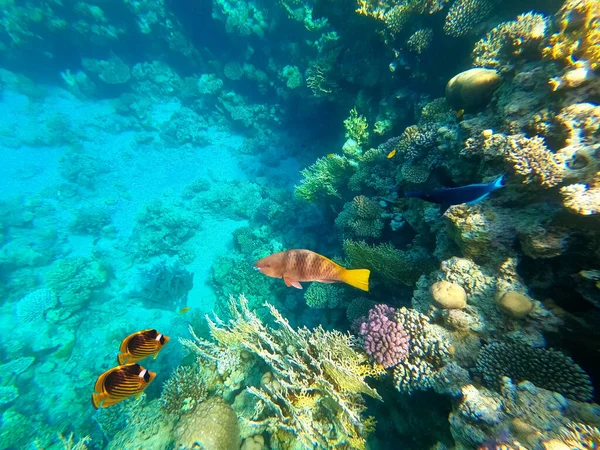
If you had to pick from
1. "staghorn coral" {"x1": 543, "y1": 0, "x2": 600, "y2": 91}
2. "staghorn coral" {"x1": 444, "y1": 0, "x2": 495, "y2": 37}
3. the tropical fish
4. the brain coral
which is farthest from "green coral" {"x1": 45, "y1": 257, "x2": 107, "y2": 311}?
"staghorn coral" {"x1": 543, "y1": 0, "x2": 600, "y2": 91}

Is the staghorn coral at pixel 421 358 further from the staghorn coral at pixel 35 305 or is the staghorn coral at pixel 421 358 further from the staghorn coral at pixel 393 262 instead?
the staghorn coral at pixel 35 305

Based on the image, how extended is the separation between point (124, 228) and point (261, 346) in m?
14.2

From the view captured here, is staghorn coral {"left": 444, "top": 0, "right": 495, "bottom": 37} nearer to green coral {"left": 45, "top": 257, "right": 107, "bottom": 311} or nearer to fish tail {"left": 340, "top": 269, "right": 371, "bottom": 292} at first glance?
fish tail {"left": 340, "top": 269, "right": 371, "bottom": 292}

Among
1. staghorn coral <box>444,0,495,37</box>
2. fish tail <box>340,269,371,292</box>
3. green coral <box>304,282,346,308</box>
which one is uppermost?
staghorn coral <box>444,0,495,37</box>

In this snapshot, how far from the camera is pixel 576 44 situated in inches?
113

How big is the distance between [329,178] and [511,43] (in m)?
4.54

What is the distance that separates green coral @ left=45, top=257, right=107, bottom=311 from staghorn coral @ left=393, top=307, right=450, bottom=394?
13.7m

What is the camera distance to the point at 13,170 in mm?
17484

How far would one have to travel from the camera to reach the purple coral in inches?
117

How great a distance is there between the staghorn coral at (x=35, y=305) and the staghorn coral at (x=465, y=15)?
1681 centimetres

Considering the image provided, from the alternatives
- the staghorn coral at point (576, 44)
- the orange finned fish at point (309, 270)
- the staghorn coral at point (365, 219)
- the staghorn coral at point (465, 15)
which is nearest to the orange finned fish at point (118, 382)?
the orange finned fish at point (309, 270)

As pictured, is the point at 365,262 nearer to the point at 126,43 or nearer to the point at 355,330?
the point at 355,330

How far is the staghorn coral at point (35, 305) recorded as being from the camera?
10.8m

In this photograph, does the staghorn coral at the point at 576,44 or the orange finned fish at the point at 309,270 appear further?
the staghorn coral at the point at 576,44
